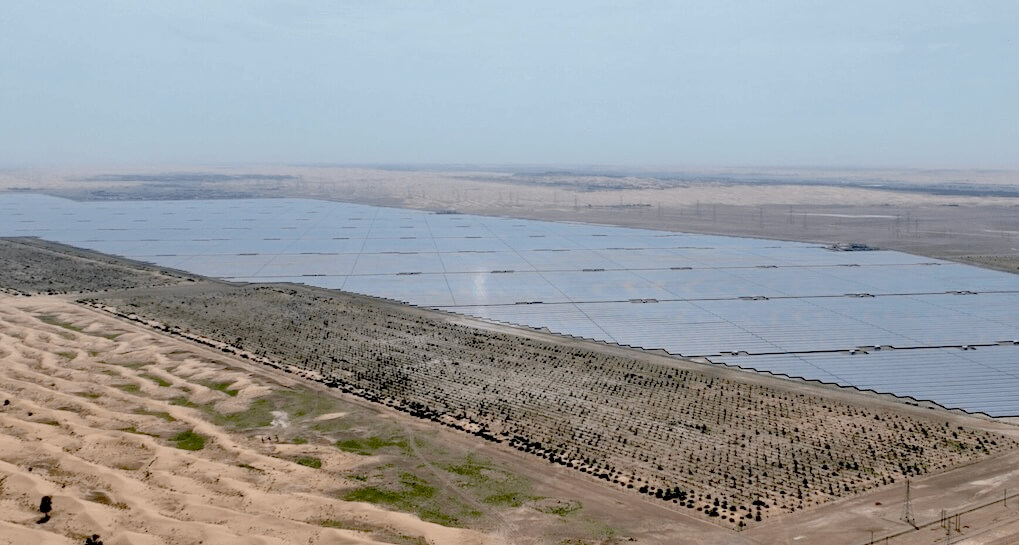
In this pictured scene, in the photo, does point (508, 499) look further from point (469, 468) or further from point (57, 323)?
point (57, 323)

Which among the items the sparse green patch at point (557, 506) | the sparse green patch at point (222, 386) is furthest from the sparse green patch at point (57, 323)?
the sparse green patch at point (557, 506)

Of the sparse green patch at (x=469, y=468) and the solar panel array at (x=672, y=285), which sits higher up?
the solar panel array at (x=672, y=285)

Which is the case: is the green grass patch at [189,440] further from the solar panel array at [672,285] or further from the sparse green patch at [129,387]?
the solar panel array at [672,285]

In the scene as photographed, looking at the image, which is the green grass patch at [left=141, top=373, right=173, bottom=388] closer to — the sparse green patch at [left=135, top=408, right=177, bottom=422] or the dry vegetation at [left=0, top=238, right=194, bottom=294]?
the sparse green patch at [left=135, top=408, right=177, bottom=422]

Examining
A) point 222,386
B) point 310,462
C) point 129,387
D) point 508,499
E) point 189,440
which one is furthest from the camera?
point 222,386

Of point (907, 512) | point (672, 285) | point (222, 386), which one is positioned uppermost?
point (672, 285)

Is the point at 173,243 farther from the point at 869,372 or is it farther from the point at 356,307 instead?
the point at 869,372

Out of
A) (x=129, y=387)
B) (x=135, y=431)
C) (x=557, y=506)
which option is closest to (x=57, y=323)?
(x=129, y=387)
